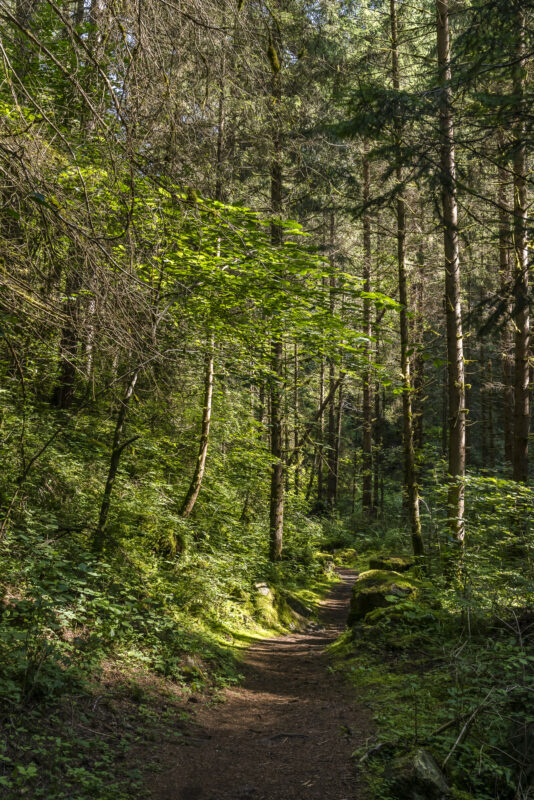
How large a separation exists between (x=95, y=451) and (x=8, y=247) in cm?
458

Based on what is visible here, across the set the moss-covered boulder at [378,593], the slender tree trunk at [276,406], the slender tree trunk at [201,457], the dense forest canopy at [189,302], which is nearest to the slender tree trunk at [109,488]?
the dense forest canopy at [189,302]

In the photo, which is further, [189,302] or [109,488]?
[189,302]

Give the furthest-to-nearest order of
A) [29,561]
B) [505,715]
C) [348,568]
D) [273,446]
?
1. [348,568]
2. [273,446]
3. [29,561]
4. [505,715]

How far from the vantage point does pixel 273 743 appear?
4438 millimetres

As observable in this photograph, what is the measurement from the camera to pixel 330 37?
36.8ft

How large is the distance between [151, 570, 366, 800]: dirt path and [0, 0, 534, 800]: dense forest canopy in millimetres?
852

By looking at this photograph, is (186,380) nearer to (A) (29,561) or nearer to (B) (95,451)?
(B) (95,451)

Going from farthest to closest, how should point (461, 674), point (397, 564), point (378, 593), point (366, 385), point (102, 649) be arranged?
point (366, 385) < point (397, 564) < point (378, 593) < point (102, 649) < point (461, 674)

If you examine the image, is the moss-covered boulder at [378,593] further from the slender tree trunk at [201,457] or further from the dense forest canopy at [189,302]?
the slender tree trunk at [201,457]

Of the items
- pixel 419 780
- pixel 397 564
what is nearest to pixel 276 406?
pixel 397 564

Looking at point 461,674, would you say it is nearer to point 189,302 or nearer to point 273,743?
point 273,743

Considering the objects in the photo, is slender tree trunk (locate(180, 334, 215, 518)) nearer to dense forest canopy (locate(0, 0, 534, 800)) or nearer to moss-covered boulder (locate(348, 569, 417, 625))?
dense forest canopy (locate(0, 0, 534, 800))

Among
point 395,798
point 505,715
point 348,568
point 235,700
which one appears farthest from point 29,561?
point 348,568

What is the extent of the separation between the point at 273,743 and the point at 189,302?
503cm
